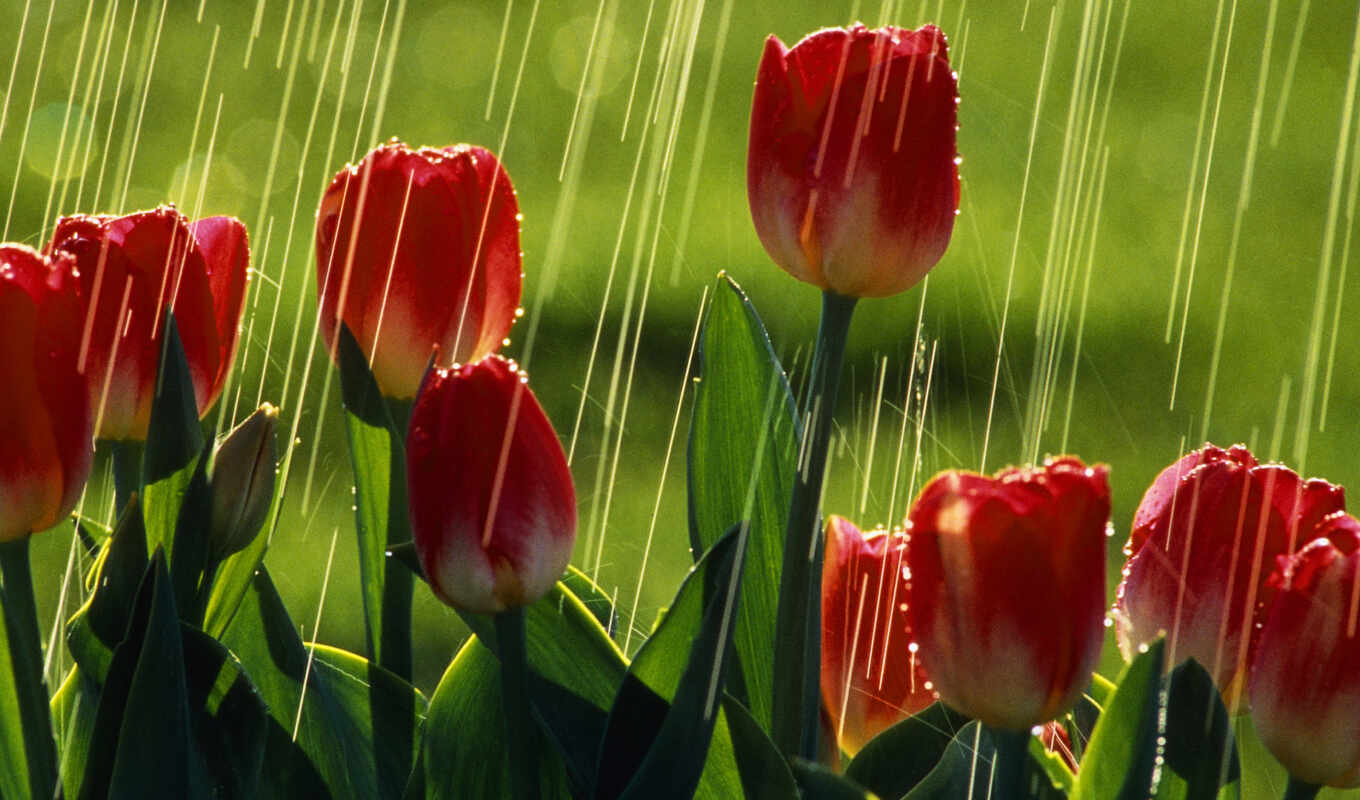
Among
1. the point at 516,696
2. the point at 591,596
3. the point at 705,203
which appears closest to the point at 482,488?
the point at 516,696

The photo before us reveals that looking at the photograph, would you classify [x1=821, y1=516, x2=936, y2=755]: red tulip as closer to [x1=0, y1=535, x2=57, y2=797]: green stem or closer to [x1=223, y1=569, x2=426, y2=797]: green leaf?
[x1=223, y1=569, x2=426, y2=797]: green leaf

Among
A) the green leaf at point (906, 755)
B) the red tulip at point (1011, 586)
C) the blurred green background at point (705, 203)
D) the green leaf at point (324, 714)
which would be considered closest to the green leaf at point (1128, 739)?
the red tulip at point (1011, 586)

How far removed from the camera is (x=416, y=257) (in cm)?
58

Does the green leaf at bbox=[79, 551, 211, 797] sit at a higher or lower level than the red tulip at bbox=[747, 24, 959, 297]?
lower

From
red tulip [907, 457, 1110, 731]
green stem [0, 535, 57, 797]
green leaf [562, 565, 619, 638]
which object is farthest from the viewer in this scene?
green leaf [562, 565, 619, 638]

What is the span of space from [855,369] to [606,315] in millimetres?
335

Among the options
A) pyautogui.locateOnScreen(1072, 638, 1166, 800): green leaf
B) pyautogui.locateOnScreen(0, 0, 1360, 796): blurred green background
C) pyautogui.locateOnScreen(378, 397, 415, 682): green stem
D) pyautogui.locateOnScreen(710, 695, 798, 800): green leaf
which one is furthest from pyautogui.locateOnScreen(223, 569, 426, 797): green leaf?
pyautogui.locateOnScreen(0, 0, 1360, 796): blurred green background

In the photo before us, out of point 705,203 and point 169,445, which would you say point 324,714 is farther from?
point 705,203

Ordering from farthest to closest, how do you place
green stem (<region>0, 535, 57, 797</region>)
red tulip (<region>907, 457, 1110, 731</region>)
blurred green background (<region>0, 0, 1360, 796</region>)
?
blurred green background (<region>0, 0, 1360, 796</region>), green stem (<region>0, 535, 57, 797</region>), red tulip (<region>907, 457, 1110, 731</region>)

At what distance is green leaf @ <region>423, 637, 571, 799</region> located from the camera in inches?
20.6

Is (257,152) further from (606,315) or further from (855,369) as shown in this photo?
(855,369)

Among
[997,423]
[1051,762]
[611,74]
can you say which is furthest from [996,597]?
[611,74]

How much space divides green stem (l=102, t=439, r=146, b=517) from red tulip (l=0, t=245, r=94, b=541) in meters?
0.08

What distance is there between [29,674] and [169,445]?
0.27 feet
